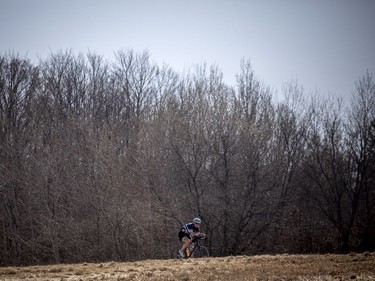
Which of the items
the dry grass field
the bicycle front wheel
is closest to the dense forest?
the bicycle front wheel

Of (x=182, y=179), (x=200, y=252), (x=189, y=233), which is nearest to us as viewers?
(x=189, y=233)

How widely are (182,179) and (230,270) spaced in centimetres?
1338

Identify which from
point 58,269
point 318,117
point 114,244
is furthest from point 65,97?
point 58,269

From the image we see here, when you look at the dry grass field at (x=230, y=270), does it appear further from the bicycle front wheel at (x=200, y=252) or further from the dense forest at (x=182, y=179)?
the dense forest at (x=182, y=179)

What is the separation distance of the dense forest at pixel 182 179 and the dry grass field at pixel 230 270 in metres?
9.28

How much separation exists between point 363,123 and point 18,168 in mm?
23190

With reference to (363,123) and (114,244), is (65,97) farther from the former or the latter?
(363,123)

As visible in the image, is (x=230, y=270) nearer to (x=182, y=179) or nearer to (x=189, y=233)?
(x=189, y=233)

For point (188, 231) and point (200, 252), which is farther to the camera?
point (200, 252)

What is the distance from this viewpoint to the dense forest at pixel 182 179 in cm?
2173

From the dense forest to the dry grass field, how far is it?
9.28 metres

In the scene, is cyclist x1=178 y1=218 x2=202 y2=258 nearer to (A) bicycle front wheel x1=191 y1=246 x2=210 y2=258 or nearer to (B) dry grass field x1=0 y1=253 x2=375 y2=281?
(A) bicycle front wheel x1=191 y1=246 x2=210 y2=258

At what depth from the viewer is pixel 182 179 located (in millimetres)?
23656

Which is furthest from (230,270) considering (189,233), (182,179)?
(182,179)
